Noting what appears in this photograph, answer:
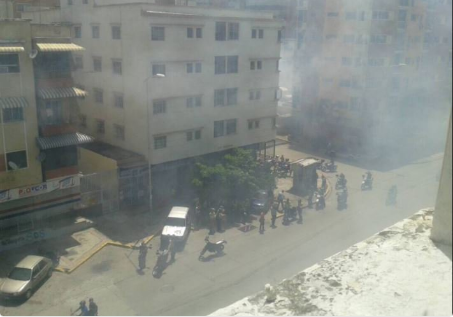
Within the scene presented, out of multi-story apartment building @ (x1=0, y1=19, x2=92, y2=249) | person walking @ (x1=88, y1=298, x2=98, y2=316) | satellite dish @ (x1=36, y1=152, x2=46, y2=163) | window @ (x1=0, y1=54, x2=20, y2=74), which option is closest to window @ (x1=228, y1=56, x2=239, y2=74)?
multi-story apartment building @ (x1=0, y1=19, x2=92, y2=249)

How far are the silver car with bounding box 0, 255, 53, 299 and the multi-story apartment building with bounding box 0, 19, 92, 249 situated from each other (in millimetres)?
1040

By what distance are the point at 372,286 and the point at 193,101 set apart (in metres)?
7.21

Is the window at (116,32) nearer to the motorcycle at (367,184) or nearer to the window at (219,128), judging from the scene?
the window at (219,128)

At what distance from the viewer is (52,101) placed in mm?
6367

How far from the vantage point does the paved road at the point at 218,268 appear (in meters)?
4.88

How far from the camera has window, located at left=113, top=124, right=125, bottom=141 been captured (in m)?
8.12

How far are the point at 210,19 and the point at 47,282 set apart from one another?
16.8 ft

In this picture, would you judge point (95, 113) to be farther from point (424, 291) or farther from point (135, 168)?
point (424, 291)

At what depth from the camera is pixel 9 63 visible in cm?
576

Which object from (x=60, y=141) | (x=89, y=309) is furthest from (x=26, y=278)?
(x=60, y=141)

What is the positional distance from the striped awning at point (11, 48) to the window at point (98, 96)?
2.64 meters

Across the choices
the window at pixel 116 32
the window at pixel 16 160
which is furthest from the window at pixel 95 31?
the window at pixel 16 160

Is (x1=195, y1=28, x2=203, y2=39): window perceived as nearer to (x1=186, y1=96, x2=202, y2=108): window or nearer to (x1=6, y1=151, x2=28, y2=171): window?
(x1=186, y1=96, x2=202, y2=108): window

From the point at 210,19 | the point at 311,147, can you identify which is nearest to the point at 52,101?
the point at 210,19
